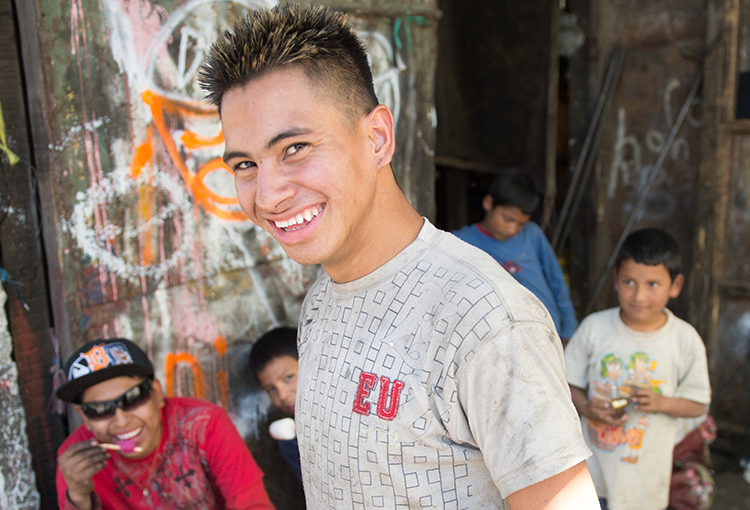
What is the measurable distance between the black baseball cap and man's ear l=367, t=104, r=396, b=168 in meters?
1.35

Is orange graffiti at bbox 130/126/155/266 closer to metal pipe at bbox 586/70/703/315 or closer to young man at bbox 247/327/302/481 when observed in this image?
young man at bbox 247/327/302/481

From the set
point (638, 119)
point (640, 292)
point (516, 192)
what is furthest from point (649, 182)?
point (640, 292)

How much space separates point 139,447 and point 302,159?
147 centimetres

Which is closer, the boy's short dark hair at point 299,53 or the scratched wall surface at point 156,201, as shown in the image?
the boy's short dark hair at point 299,53

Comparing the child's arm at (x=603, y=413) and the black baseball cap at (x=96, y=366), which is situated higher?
the black baseball cap at (x=96, y=366)

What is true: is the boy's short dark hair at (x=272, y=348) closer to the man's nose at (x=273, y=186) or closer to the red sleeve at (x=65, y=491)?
the red sleeve at (x=65, y=491)

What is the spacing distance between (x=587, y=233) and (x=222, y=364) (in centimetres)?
323

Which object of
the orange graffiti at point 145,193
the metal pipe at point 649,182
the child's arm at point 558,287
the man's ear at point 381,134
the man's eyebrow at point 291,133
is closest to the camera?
the man's eyebrow at point 291,133

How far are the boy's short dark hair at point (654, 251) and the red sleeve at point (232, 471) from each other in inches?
71.6

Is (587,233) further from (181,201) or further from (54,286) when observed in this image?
(54,286)

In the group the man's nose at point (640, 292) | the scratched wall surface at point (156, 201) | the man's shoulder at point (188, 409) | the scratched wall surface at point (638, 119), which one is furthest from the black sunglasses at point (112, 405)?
the scratched wall surface at point (638, 119)

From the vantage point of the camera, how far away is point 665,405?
232cm

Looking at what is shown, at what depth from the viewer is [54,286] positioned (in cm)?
215

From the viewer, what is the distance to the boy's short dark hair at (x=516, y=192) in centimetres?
331
